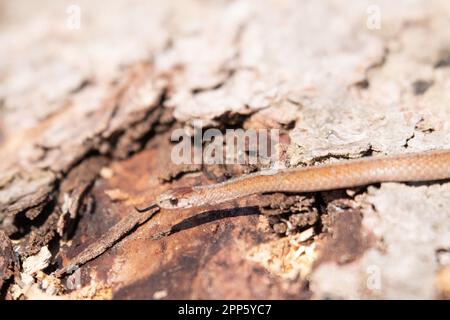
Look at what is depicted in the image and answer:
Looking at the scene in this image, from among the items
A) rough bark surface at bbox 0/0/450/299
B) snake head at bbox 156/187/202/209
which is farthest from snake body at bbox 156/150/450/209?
rough bark surface at bbox 0/0/450/299

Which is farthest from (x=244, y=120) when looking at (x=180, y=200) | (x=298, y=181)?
(x=180, y=200)

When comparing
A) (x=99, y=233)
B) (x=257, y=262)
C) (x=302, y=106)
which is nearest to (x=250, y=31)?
(x=302, y=106)

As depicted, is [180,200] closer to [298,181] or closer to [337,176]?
[298,181]

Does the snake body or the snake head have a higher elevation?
the snake body

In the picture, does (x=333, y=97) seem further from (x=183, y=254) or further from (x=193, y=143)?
(x=183, y=254)

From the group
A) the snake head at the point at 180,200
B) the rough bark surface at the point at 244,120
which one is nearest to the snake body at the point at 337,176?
the snake head at the point at 180,200

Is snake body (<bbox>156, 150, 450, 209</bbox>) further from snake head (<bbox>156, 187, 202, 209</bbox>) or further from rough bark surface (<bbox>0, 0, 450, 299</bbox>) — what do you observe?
rough bark surface (<bbox>0, 0, 450, 299</bbox>)

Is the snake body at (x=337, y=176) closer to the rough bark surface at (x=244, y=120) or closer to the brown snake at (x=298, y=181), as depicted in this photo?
the brown snake at (x=298, y=181)

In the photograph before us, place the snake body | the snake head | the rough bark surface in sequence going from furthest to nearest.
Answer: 1. the snake head
2. the snake body
3. the rough bark surface
